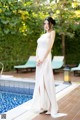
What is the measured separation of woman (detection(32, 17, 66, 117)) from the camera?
17.4ft

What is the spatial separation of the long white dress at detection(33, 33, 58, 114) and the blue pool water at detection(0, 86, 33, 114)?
1.86 meters

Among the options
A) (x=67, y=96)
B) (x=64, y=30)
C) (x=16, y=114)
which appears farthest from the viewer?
(x=64, y=30)

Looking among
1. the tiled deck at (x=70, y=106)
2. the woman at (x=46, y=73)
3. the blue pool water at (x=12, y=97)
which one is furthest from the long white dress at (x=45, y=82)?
the blue pool water at (x=12, y=97)

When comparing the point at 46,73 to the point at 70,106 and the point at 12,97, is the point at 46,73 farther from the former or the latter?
the point at 12,97

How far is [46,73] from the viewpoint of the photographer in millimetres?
5367

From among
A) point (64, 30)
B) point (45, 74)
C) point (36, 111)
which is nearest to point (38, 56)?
point (45, 74)

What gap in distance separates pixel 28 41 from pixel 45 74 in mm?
10093

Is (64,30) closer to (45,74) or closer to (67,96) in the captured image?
(67,96)

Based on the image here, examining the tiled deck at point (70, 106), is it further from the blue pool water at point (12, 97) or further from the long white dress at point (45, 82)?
the blue pool water at point (12, 97)

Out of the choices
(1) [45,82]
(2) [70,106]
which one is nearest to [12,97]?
(2) [70,106]

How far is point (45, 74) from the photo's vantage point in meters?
5.37

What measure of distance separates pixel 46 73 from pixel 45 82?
7.1 inches

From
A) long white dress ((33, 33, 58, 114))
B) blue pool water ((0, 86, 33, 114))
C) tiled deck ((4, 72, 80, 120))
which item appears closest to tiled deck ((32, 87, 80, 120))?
tiled deck ((4, 72, 80, 120))

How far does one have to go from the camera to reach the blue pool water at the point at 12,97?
748 cm
